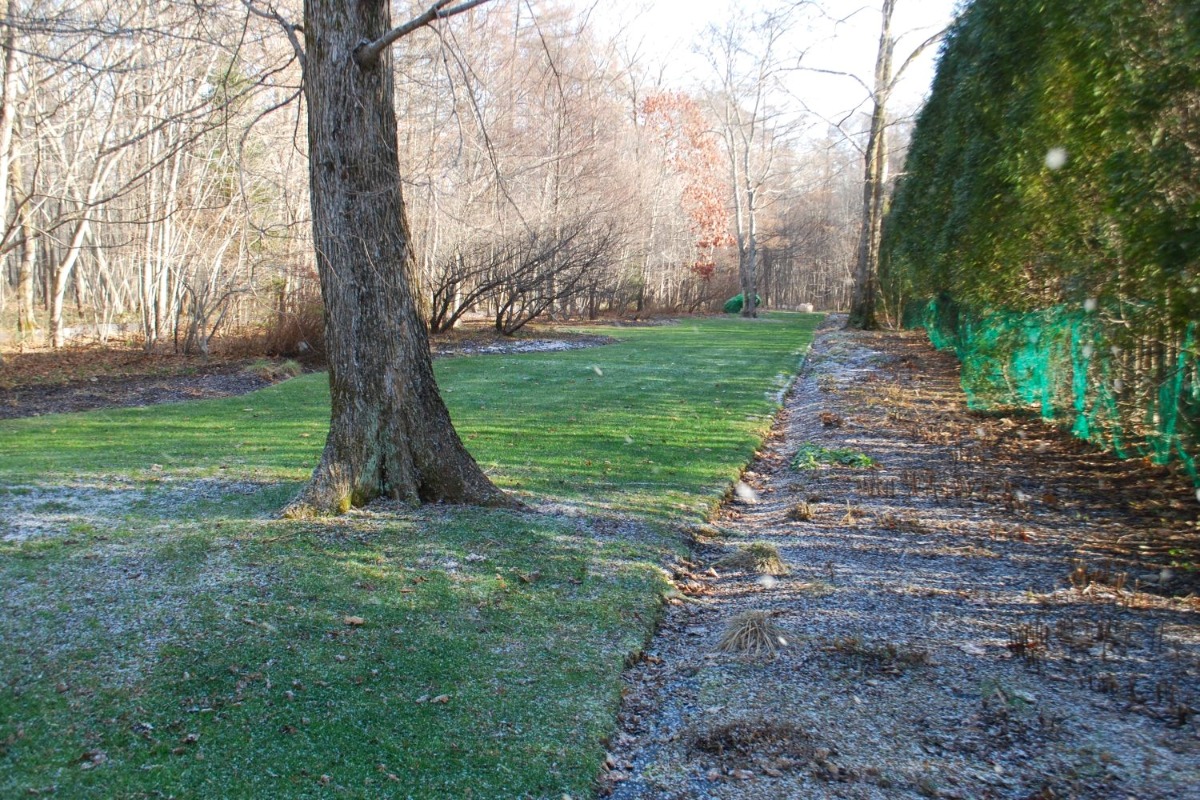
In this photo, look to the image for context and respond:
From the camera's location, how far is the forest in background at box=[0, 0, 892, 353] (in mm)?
7766

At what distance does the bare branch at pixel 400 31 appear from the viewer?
14.5ft

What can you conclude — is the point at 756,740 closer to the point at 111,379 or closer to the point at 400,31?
the point at 400,31

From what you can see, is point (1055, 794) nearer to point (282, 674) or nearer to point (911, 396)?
point (282, 674)

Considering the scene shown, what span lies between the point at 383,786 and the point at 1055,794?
2126 mm

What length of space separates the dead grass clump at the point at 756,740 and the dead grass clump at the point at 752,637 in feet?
2.02

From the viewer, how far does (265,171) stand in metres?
18.0

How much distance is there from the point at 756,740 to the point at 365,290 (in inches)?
139

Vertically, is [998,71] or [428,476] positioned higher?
[998,71]

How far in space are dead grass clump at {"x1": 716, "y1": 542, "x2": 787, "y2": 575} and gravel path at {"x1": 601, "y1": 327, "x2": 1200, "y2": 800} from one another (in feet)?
0.16

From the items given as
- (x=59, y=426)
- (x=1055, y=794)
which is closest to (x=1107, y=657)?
(x=1055, y=794)

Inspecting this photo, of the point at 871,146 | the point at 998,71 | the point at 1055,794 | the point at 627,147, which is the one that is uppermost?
the point at 627,147

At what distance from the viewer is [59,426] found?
8.54 m

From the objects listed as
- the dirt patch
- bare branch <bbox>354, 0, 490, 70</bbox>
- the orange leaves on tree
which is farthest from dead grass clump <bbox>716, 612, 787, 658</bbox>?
the orange leaves on tree

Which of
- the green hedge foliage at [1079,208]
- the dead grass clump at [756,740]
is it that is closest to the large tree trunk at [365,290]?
the dead grass clump at [756,740]
